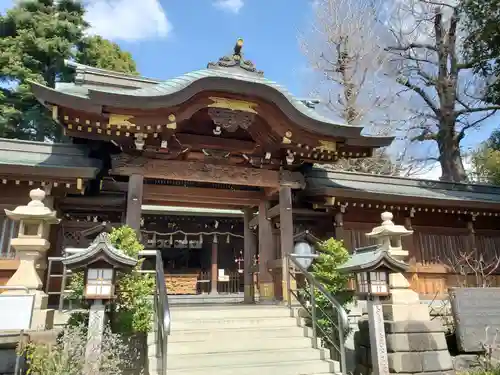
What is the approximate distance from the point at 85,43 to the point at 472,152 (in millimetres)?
26151

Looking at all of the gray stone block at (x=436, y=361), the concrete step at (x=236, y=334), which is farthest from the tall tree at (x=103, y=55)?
the gray stone block at (x=436, y=361)

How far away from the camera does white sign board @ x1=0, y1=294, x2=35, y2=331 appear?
4551 millimetres

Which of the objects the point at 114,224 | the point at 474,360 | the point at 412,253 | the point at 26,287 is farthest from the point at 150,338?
the point at 412,253

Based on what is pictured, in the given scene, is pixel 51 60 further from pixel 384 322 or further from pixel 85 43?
pixel 384 322

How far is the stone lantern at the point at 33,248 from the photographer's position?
5.05m

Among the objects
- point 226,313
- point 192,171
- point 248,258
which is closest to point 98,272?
point 226,313

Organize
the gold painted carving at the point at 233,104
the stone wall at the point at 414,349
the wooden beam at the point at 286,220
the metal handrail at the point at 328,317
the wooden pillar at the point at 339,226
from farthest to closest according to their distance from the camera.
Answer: the wooden pillar at the point at 339,226, the wooden beam at the point at 286,220, the gold painted carving at the point at 233,104, the stone wall at the point at 414,349, the metal handrail at the point at 328,317

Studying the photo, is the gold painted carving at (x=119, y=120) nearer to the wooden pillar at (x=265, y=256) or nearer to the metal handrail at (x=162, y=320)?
the metal handrail at (x=162, y=320)

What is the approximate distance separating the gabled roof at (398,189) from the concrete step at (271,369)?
12.4 feet

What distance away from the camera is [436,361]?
18.5 ft

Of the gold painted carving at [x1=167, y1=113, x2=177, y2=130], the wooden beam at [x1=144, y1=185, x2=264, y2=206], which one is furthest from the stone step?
the gold painted carving at [x1=167, y1=113, x2=177, y2=130]

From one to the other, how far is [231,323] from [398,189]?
6.64 m

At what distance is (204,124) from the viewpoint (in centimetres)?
785

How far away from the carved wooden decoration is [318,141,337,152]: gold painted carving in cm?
174
